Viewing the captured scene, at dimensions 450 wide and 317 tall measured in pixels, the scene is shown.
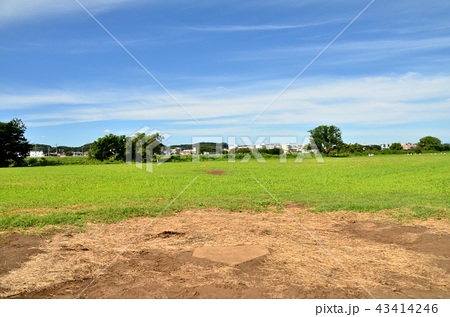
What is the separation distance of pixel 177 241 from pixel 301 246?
268 centimetres

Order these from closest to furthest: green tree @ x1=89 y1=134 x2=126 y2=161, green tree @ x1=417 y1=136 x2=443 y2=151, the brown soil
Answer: the brown soil → green tree @ x1=89 y1=134 x2=126 y2=161 → green tree @ x1=417 y1=136 x2=443 y2=151

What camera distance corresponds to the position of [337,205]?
13102 mm

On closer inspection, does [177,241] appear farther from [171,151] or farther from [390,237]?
[171,151]

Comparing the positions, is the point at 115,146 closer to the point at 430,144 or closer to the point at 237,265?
the point at 237,265

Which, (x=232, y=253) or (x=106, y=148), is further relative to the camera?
(x=106, y=148)

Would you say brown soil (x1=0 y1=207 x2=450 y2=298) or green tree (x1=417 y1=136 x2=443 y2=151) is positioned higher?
green tree (x1=417 y1=136 x2=443 y2=151)

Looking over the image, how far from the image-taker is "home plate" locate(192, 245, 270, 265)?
7.09 meters

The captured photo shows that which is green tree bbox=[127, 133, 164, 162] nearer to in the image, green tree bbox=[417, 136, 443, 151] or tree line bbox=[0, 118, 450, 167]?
tree line bbox=[0, 118, 450, 167]

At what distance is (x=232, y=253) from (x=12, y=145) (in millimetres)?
73119

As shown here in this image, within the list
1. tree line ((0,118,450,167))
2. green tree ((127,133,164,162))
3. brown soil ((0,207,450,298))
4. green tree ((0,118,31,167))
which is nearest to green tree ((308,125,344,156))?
tree line ((0,118,450,167))

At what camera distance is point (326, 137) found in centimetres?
6825

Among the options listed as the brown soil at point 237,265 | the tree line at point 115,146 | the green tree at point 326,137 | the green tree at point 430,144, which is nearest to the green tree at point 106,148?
the tree line at point 115,146

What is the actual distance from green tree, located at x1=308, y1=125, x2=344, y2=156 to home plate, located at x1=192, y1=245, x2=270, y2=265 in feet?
201

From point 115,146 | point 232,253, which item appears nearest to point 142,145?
point 115,146
